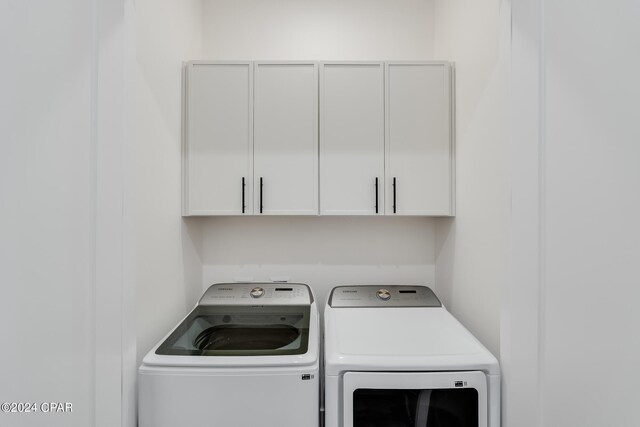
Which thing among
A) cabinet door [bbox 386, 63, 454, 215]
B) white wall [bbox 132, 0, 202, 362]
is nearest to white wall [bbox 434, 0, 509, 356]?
cabinet door [bbox 386, 63, 454, 215]

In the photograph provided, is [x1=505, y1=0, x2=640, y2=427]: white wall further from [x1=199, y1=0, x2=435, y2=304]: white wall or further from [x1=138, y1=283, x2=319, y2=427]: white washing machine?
[x1=199, y1=0, x2=435, y2=304]: white wall

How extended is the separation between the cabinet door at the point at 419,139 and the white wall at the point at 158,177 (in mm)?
1121

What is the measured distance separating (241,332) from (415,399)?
2.64 ft

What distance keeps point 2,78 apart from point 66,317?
25.6 inches

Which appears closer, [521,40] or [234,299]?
[521,40]

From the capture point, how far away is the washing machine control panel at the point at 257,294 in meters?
1.73

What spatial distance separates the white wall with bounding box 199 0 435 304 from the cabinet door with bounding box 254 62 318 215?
0.32 meters

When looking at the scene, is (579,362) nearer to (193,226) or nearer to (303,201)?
(303,201)

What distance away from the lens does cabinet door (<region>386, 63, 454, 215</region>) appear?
5.72ft

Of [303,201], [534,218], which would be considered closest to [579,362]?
[534,218]

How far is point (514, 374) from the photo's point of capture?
3.68 ft

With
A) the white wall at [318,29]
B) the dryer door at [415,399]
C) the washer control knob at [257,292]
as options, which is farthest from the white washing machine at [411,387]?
the white wall at [318,29]

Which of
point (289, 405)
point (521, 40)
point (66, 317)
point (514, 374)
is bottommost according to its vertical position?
point (289, 405)

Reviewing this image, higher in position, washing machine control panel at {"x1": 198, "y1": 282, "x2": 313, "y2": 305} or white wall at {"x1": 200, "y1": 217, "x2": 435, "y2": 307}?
white wall at {"x1": 200, "y1": 217, "x2": 435, "y2": 307}
